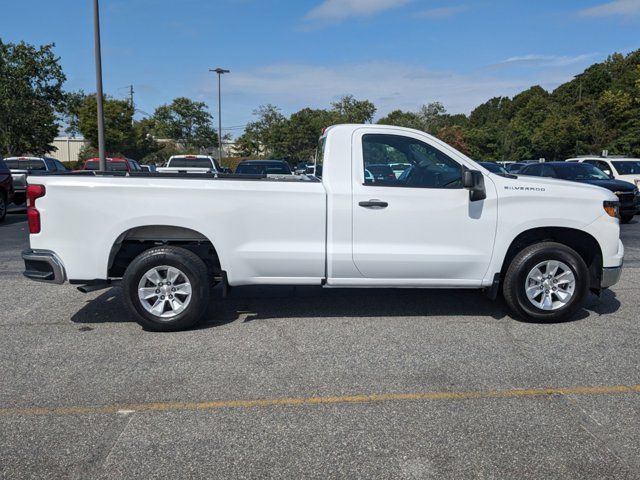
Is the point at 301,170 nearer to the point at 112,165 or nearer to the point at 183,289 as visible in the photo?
the point at 112,165

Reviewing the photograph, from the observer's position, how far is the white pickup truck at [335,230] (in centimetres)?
539

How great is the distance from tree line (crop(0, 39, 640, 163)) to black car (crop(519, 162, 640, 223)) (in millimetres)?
21511

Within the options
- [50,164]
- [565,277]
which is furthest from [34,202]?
[50,164]

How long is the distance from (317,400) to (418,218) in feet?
7.50

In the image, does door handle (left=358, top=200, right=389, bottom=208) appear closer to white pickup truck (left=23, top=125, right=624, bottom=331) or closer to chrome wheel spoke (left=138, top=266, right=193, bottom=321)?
white pickup truck (left=23, top=125, right=624, bottom=331)

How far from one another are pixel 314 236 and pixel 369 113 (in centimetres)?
6318

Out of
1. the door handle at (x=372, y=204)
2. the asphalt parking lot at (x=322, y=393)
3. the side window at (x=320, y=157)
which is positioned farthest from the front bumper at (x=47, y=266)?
the door handle at (x=372, y=204)

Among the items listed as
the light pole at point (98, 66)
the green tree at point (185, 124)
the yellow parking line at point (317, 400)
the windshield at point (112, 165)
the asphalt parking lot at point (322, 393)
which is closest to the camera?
the asphalt parking lot at point (322, 393)

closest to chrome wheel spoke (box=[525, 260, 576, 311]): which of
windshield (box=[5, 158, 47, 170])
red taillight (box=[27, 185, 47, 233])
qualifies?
red taillight (box=[27, 185, 47, 233])

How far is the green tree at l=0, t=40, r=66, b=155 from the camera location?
2552cm

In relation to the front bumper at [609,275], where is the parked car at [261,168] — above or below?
above

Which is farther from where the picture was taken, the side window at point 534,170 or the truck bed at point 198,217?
the side window at point 534,170

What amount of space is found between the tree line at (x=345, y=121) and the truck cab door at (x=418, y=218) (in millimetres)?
25752

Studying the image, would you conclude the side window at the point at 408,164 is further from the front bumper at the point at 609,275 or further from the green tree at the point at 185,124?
the green tree at the point at 185,124
